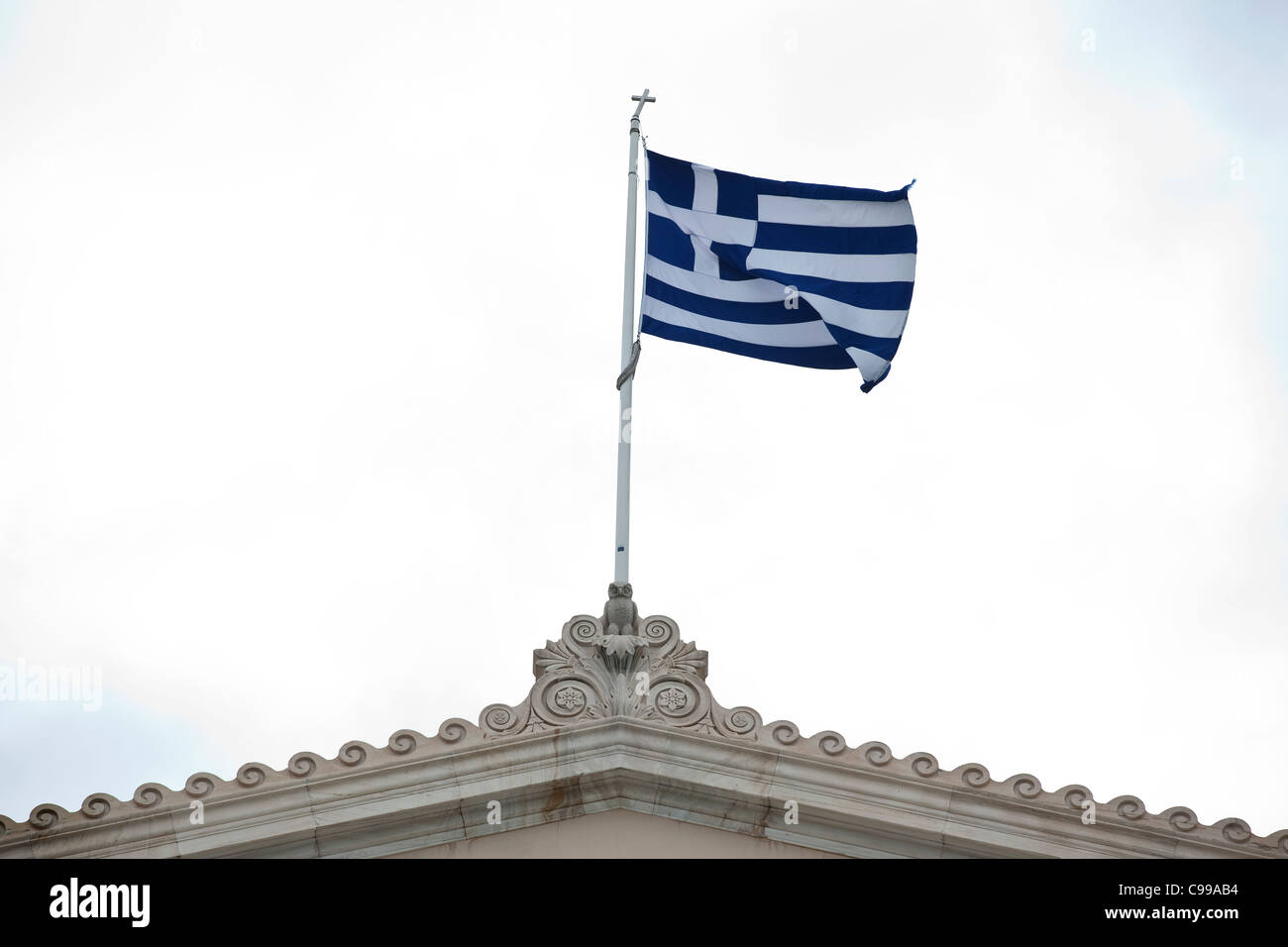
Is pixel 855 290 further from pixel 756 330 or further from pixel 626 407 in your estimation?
pixel 626 407

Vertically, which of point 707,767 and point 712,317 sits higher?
point 712,317

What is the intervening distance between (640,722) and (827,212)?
6521mm

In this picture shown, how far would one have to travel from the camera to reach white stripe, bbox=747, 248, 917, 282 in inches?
817

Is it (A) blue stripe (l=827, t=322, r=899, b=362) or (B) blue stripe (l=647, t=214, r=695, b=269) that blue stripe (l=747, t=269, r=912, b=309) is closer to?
(A) blue stripe (l=827, t=322, r=899, b=362)

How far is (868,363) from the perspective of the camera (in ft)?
66.2

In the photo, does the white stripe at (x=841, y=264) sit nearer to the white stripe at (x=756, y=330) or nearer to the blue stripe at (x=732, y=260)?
the blue stripe at (x=732, y=260)

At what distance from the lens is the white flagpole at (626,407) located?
18.2 metres

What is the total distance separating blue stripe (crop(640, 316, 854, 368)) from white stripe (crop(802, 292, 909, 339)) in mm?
285

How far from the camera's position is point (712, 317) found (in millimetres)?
20453

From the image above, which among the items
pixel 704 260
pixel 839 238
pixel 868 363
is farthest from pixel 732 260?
pixel 868 363
